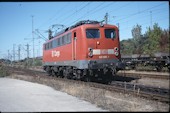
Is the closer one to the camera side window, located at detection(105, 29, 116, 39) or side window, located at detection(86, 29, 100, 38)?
side window, located at detection(86, 29, 100, 38)

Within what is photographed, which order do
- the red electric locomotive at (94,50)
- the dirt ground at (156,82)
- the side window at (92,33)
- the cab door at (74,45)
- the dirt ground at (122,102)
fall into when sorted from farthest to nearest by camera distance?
the cab door at (74,45) < the side window at (92,33) < the red electric locomotive at (94,50) < the dirt ground at (156,82) < the dirt ground at (122,102)

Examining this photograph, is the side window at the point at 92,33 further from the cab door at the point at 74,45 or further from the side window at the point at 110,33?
the cab door at the point at 74,45

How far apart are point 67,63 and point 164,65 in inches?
467

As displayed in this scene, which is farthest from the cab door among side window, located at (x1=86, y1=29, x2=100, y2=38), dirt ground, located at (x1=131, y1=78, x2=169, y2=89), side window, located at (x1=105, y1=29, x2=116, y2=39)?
dirt ground, located at (x1=131, y1=78, x2=169, y2=89)

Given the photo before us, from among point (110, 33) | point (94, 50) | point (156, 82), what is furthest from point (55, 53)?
point (156, 82)

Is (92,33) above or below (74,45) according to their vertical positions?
above

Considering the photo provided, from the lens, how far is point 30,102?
474 inches

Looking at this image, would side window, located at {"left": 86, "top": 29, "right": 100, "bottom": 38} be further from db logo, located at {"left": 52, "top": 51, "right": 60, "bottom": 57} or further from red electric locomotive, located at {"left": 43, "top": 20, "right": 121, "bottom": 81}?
db logo, located at {"left": 52, "top": 51, "right": 60, "bottom": 57}

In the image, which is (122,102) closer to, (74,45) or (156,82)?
(156,82)

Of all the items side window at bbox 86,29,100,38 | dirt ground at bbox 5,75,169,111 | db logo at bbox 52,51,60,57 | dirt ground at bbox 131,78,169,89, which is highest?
side window at bbox 86,29,100,38

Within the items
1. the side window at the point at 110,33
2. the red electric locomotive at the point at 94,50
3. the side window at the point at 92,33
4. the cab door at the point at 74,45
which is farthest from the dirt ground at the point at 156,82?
the cab door at the point at 74,45

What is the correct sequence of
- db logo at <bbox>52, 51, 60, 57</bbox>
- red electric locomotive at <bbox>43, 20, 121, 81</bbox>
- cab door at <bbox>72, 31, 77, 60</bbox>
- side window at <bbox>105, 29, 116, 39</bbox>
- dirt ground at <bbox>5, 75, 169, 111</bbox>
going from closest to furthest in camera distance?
1. dirt ground at <bbox>5, 75, 169, 111</bbox>
2. red electric locomotive at <bbox>43, 20, 121, 81</bbox>
3. side window at <bbox>105, 29, 116, 39</bbox>
4. cab door at <bbox>72, 31, 77, 60</bbox>
5. db logo at <bbox>52, 51, 60, 57</bbox>

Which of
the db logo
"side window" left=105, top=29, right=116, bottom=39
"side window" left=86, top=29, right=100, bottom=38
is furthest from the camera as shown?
the db logo

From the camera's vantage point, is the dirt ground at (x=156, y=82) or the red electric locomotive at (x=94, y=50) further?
the red electric locomotive at (x=94, y=50)
